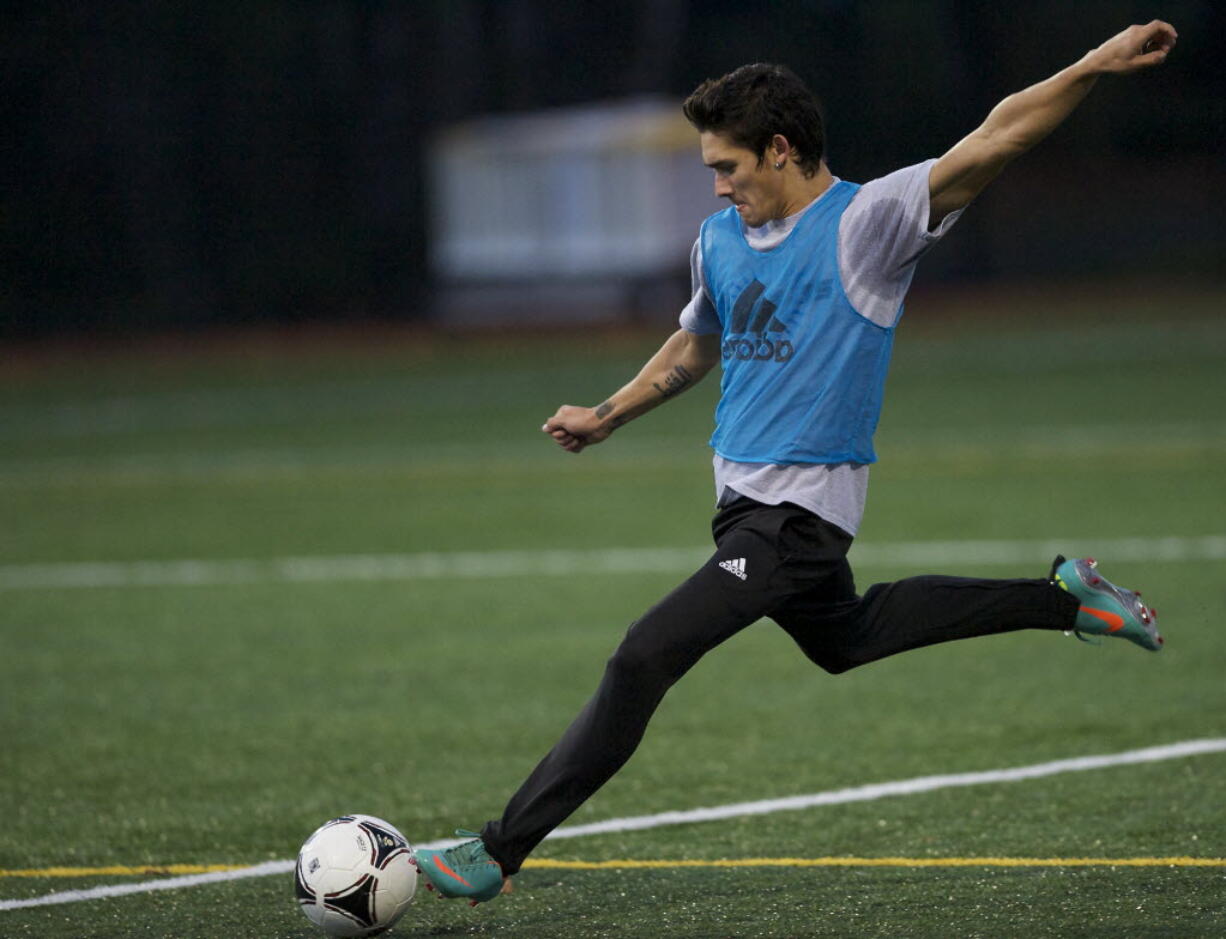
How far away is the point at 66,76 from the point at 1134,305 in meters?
22.8

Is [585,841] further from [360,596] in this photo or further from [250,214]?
[250,214]

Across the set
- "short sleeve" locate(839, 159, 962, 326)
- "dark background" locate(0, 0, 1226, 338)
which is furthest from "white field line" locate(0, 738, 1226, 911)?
"dark background" locate(0, 0, 1226, 338)

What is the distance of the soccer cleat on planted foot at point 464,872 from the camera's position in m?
5.01

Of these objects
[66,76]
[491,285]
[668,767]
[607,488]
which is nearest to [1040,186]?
[491,285]

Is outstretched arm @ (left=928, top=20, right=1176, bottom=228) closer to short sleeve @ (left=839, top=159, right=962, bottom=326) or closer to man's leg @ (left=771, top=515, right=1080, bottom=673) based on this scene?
short sleeve @ (left=839, top=159, right=962, bottom=326)

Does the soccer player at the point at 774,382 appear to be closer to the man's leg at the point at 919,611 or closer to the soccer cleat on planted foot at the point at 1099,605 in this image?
the man's leg at the point at 919,611

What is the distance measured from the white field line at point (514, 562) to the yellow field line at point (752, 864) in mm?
6063

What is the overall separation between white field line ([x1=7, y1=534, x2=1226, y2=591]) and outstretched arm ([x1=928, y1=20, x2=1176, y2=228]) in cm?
702

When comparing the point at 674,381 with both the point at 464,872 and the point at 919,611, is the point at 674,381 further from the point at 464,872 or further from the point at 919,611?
the point at 464,872

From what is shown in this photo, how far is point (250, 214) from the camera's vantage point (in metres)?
41.6

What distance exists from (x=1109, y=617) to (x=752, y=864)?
131 cm

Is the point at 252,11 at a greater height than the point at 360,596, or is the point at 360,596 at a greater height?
the point at 252,11

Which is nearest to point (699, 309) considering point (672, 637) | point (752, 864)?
point (672, 637)

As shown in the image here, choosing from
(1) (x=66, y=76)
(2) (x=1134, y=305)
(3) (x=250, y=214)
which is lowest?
(2) (x=1134, y=305)
